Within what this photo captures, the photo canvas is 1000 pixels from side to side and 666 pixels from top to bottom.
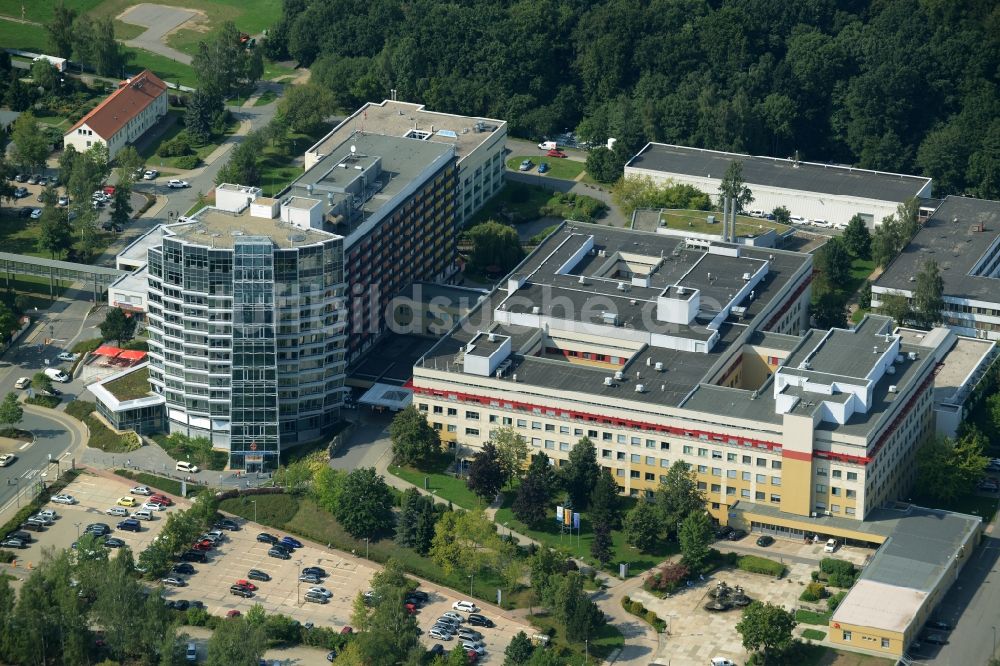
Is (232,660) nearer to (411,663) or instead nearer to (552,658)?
(411,663)

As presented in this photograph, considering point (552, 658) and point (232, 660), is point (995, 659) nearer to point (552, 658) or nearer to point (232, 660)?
point (552, 658)

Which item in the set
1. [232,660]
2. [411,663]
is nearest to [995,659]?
[411,663]

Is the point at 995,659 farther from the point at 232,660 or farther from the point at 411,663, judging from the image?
the point at 232,660

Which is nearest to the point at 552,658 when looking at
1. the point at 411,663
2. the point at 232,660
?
the point at 411,663

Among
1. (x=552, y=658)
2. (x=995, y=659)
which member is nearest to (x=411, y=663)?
(x=552, y=658)
